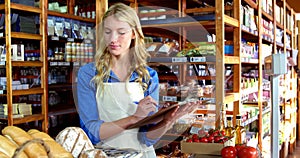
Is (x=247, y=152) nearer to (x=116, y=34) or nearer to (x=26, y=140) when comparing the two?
(x=116, y=34)

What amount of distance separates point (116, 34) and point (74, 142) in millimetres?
839

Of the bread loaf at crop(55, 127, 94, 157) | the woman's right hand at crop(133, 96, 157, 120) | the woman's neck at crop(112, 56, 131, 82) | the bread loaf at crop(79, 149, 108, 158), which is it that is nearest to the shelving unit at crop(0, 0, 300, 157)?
the woman's neck at crop(112, 56, 131, 82)

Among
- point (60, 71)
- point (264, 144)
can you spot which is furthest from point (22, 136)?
Result: point (60, 71)

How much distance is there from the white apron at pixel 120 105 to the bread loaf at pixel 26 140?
34.5 inches

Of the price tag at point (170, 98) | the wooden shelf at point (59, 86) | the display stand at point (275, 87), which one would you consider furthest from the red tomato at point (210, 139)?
the wooden shelf at point (59, 86)

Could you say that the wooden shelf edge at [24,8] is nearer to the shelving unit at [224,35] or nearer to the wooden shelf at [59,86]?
the wooden shelf at [59,86]

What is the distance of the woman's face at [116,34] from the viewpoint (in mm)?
1895

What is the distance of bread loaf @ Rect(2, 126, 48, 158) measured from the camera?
1.00 m

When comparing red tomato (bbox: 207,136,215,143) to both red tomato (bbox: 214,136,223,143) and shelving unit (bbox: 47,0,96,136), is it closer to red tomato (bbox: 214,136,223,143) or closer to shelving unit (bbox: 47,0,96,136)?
red tomato (bbox: 214,136,223,143)

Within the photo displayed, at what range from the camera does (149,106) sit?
1.74 meters

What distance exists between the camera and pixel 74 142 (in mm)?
1189

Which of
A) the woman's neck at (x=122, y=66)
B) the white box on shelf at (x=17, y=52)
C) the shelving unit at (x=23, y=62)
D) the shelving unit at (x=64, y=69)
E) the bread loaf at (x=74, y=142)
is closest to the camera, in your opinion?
the bread loaf at (x=74, y=142)

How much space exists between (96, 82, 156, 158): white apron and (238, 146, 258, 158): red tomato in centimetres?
54

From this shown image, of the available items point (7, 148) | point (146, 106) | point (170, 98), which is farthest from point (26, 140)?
point (170, 98)
